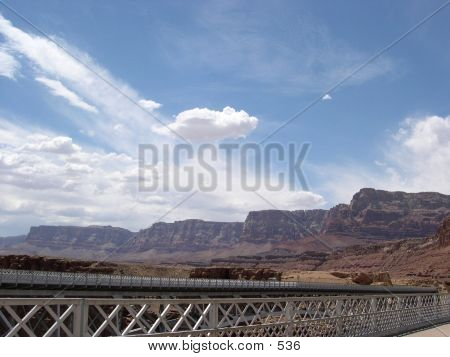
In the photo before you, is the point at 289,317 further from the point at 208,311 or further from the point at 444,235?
the point at 444,235

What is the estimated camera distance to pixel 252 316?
53.0 feet

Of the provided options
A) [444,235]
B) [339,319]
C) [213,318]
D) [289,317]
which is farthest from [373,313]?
[444,235]

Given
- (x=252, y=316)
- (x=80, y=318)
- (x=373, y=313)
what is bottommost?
(x=373, y=313)

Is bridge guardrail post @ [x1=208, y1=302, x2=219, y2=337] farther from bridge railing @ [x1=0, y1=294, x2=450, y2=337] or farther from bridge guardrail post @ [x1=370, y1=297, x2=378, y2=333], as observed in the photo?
bridge guardrail post @ [x1=370, y1=297, x2=378, y2=333]

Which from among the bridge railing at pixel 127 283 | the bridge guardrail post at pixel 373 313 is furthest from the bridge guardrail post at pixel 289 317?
the bridge railing at pixel 127 283

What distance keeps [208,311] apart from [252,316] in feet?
20.5

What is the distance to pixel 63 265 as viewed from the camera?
3420 inches

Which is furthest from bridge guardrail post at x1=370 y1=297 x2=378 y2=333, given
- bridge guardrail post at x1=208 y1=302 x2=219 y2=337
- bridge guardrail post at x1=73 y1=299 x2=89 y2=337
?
bridge guardrail post at x1=73 y1=299 x2=89 y2=337

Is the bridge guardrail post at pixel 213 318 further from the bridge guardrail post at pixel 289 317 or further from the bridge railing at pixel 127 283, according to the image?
the bridge railing at pixel 127 283

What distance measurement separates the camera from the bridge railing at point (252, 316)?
7984 millimetres
